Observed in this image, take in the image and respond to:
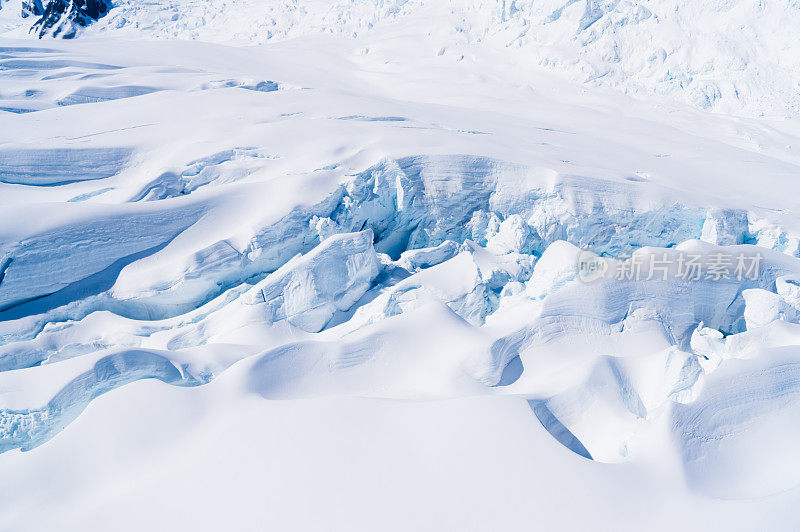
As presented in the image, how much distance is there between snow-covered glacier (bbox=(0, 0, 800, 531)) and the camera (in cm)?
264

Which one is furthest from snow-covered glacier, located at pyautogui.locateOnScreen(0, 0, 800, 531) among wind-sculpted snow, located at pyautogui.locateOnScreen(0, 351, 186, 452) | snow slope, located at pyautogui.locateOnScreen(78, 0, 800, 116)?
→ snow slope, located at pyautogui.locateOnScreen(78, 0, 800, 116)

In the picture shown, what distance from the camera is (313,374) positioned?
3.59 meters

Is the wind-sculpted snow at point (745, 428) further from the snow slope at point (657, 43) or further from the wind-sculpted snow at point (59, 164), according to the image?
the snow slope at point (657, 43)

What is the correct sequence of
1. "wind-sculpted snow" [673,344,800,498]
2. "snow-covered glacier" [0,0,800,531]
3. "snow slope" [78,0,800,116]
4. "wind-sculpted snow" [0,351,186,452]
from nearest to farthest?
1. "snow-covered glacier" [0,0,800,531]
2. "wind-sculpted snow" [673,344,800,498]
3. "wind-sculpted snow" [0,351,186,452]
4. "snow slope" [78,0,800,116]

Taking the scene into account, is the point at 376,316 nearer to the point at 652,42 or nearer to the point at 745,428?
the point at 745,428

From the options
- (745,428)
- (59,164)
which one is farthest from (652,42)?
(59,164)

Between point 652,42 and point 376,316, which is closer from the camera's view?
point 376,316

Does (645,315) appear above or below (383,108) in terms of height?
below

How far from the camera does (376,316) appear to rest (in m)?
4.50

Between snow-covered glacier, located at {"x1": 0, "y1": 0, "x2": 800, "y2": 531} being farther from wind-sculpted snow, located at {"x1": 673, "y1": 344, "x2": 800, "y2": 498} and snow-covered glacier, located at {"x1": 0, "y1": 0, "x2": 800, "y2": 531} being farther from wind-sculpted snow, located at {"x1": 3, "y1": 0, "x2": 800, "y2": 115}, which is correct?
wind-sculpted snow, located at {"x1": 3, "y1": 0, "x2": 800, "y2": 115}

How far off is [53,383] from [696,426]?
396 centimetres

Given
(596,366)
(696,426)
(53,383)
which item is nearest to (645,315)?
(596,366)

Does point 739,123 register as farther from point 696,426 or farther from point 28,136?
point 28,136

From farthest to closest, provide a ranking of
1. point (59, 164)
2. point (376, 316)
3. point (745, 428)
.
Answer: point (59, 164)
point (376, 316)
point (745, 428)
